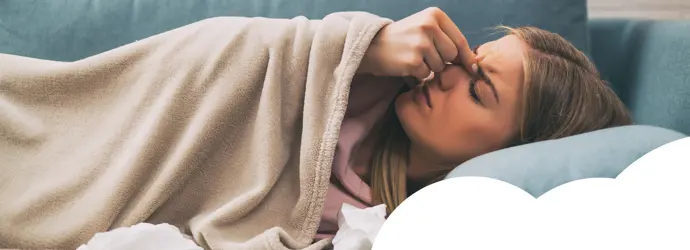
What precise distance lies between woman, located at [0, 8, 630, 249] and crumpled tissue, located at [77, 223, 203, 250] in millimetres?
78

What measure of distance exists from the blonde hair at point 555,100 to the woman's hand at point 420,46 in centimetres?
10

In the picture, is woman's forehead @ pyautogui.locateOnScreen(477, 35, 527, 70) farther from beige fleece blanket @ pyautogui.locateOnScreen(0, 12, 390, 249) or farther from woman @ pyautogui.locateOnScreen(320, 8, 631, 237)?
beige fleece blanket @ pyautogui.locateOnScreen(0, 12, 390, 249)

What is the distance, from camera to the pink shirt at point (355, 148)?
0.92 m

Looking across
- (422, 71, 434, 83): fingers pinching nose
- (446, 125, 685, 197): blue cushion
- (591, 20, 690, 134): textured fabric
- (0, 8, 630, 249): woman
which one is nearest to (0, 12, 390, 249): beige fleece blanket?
(0, 8, 630, 249): woman

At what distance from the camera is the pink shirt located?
36.1 inches

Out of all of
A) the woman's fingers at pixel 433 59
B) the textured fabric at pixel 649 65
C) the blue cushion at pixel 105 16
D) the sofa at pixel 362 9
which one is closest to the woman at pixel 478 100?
the woman's fingers at pixel 433 59

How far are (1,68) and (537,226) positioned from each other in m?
0.86

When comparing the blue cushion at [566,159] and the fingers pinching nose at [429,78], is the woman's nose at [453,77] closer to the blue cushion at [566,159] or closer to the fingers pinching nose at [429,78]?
the fingers pinching nose at [429,78]

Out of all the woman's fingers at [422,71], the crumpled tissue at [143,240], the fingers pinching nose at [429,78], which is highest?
the woman's fingers at [422,71]

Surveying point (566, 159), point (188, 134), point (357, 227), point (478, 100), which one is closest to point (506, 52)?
point (478, 100)

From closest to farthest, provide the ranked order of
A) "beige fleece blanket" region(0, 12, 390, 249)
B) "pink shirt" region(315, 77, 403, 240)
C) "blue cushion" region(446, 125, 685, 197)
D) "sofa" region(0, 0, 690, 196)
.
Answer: "blue cushion" region(446, 125, 685, 197) < "beige fleece blanket" region(0, 12, 390, 249) < "pink shirt" region(315, 77, 403, 240) < "sofa" region(0, 0, 690, 196)

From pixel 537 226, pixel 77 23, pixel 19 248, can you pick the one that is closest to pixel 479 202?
pixel 537 226

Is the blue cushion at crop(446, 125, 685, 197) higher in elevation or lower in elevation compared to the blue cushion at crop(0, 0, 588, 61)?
lower

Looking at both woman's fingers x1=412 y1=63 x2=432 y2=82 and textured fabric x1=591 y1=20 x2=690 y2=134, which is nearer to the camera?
woman's fingers x1=412 y1=63 x2=432 y2=82
